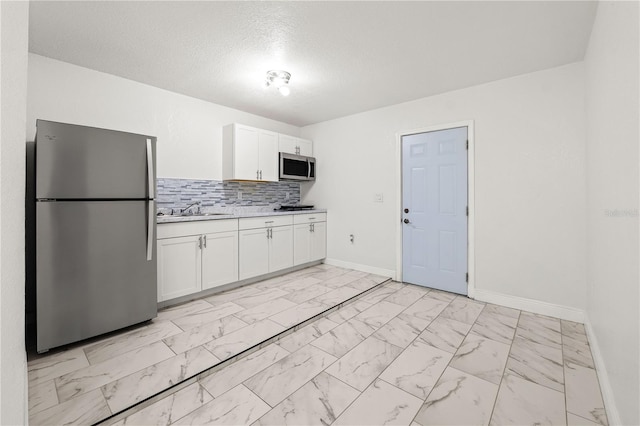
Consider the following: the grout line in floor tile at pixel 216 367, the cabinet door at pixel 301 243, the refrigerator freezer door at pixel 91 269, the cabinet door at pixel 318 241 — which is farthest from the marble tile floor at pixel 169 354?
the cabinet door at pixel 318 241

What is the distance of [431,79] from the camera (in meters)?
3.11

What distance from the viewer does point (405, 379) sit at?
186 centimetres

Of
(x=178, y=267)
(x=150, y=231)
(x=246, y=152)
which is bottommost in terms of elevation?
(x=178, y=267)

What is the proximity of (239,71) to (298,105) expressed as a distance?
119 centimetres

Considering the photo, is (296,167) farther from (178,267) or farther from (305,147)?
(178,267)

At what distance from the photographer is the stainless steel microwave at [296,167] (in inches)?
175

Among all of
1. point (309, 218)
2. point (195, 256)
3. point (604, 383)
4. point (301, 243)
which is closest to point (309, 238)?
point (301, 243)

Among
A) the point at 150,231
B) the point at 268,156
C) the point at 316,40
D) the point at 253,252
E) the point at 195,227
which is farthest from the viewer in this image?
the point at 268,156

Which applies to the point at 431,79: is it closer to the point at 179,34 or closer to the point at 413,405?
the point at 179,34

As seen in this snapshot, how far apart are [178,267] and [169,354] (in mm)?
1089

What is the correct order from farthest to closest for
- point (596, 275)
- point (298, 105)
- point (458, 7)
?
point (298, 105), point (596, 275), point (458, 7)

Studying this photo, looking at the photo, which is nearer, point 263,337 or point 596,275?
point 596,275

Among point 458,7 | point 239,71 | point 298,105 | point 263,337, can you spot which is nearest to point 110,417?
point 263,337

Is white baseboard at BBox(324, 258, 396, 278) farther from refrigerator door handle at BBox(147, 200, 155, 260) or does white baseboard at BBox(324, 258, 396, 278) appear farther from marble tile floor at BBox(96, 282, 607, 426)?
refrigerator door handle at BBox(147, 200, 155, 260)
